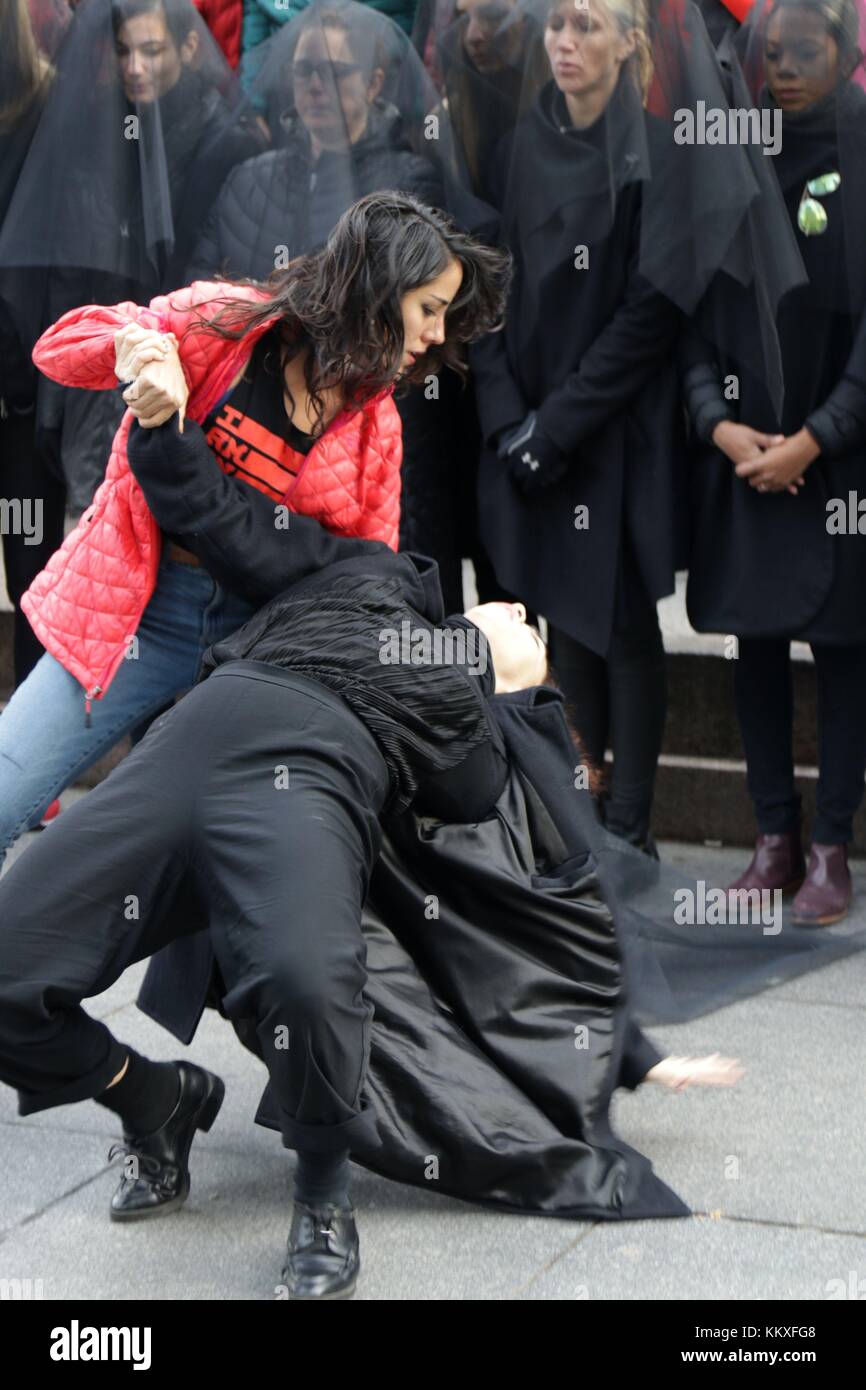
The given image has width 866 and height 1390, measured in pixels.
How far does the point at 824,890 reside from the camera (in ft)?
15.3

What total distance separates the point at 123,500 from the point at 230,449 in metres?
0.20

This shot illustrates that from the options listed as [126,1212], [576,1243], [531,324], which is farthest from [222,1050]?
[531,324]

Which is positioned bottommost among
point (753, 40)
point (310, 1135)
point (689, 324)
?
point (310, 1135)

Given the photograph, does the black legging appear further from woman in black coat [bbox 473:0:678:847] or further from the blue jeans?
the blue jeans

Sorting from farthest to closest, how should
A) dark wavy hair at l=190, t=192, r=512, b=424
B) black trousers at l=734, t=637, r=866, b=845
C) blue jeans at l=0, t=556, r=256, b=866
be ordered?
black trousers at l=734, t=637, r=866, b=845, blue jeans at l=0, t=556, r=256, b=866, dark wavy hair at l=190, t=192, r=512, b=424

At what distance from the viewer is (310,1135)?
9.27 feet

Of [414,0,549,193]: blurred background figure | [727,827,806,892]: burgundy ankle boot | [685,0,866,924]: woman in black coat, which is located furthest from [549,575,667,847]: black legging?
[414,0,549,193]: blurred background figure

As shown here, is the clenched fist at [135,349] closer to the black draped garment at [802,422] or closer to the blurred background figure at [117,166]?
the blurred background figure at [117,166]

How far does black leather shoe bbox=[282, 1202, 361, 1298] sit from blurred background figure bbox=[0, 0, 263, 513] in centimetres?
245

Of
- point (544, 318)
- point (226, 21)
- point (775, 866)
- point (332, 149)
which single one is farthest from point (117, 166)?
point (775, 866)

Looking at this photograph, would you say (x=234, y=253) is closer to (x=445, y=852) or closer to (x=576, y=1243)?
(x=445, y=852)

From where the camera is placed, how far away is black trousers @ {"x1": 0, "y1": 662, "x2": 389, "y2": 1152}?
9.04 ft

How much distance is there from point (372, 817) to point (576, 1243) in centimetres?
75

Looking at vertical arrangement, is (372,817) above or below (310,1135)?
above
